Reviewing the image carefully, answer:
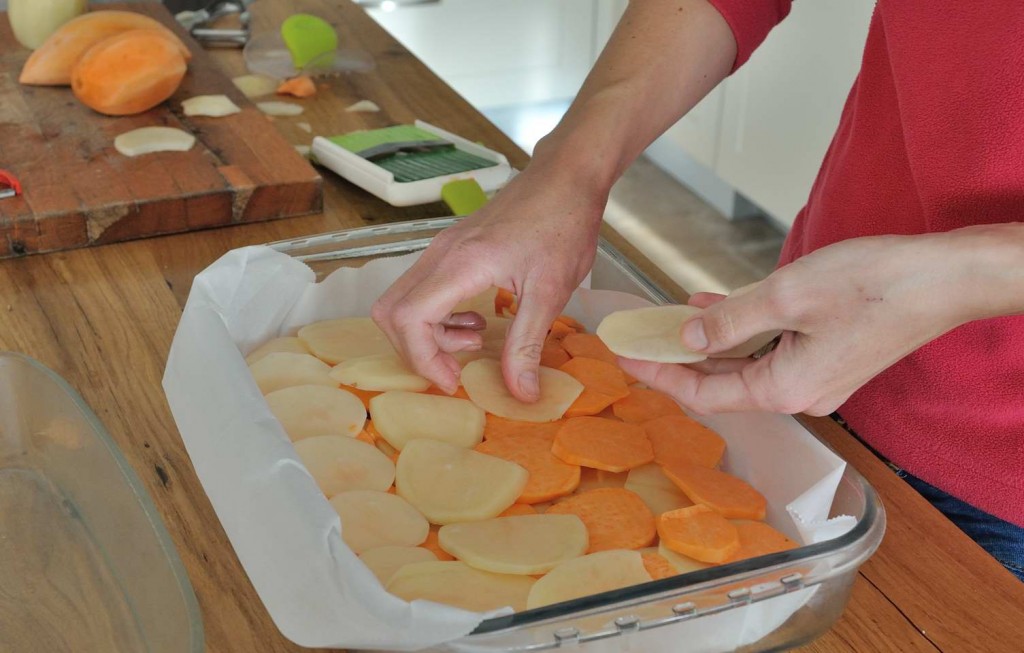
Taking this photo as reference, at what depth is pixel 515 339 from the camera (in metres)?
0.87

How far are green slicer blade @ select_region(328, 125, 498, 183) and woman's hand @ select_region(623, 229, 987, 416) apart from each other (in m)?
0.61

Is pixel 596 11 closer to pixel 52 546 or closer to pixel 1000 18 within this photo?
pixel 1000 18

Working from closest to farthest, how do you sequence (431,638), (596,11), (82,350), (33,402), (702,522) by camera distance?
(431,638) → (702,522) → (33,402) → (82,350) → (596,11)

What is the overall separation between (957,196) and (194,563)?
0.62 m

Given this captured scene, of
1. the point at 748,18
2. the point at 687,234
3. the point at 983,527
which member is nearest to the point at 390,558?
the point at 983,527

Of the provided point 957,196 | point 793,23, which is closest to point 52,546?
point 957,196

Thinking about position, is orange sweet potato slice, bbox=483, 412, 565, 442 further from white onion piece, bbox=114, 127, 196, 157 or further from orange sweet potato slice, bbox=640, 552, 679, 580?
white onion piece, bbox=114, 127, 196, 157

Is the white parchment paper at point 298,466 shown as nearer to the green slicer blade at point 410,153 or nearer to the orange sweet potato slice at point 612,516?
the orange sweet potato slice at point 612,516

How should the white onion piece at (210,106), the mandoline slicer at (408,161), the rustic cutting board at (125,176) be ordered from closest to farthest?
the rustic cutting board at (125,176) → the mandoline slicer at (408,161) → the white onion piece at (210,106)

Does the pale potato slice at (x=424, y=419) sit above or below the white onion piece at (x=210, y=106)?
above

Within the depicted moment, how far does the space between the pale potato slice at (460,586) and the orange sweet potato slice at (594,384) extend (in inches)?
8.2

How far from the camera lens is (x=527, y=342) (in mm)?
868

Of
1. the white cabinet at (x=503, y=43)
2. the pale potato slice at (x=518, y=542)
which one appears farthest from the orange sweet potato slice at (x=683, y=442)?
the white cabinet at (x=503, y=43)

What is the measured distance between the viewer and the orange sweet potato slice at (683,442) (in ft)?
2.71
